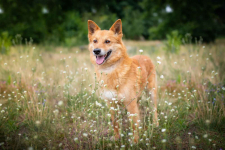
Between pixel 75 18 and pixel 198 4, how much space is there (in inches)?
439

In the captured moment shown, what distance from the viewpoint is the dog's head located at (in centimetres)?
302

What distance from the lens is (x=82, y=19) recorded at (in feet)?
55.2

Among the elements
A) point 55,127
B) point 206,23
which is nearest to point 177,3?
point 206,23

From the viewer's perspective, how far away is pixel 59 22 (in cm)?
1574

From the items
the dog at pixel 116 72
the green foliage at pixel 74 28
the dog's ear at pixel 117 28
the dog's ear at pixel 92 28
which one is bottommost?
the dog at pixel 116 72

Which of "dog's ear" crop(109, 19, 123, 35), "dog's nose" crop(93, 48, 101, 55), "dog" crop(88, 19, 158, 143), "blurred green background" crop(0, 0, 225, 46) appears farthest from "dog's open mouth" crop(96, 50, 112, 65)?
"blurred green background" crop(0, 0, 225, 46)

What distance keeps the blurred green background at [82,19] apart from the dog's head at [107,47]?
9.66 metres

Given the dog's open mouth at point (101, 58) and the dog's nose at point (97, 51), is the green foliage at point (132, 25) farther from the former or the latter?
the dog's nose at point (97, 51)

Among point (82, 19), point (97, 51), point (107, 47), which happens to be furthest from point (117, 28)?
point (82, 19)

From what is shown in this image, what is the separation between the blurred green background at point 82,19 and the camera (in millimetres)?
12438

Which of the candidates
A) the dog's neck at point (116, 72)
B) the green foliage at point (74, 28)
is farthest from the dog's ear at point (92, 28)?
the green foliage at point (74, 28)

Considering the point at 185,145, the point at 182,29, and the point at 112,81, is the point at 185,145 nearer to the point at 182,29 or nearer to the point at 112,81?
the point at 112,81

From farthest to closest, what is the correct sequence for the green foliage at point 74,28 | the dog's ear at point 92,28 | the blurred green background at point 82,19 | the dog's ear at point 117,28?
the green foliage at point 74,28
the blurred green background at point 82,19
the dog's ear at point 92,28
the dog's ear at point 117,28

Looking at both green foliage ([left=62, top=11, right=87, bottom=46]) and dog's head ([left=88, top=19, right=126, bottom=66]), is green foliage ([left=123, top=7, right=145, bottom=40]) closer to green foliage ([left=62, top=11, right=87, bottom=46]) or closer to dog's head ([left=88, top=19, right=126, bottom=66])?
green foliage ([left=62, top=11, right=87, bottom=46])
